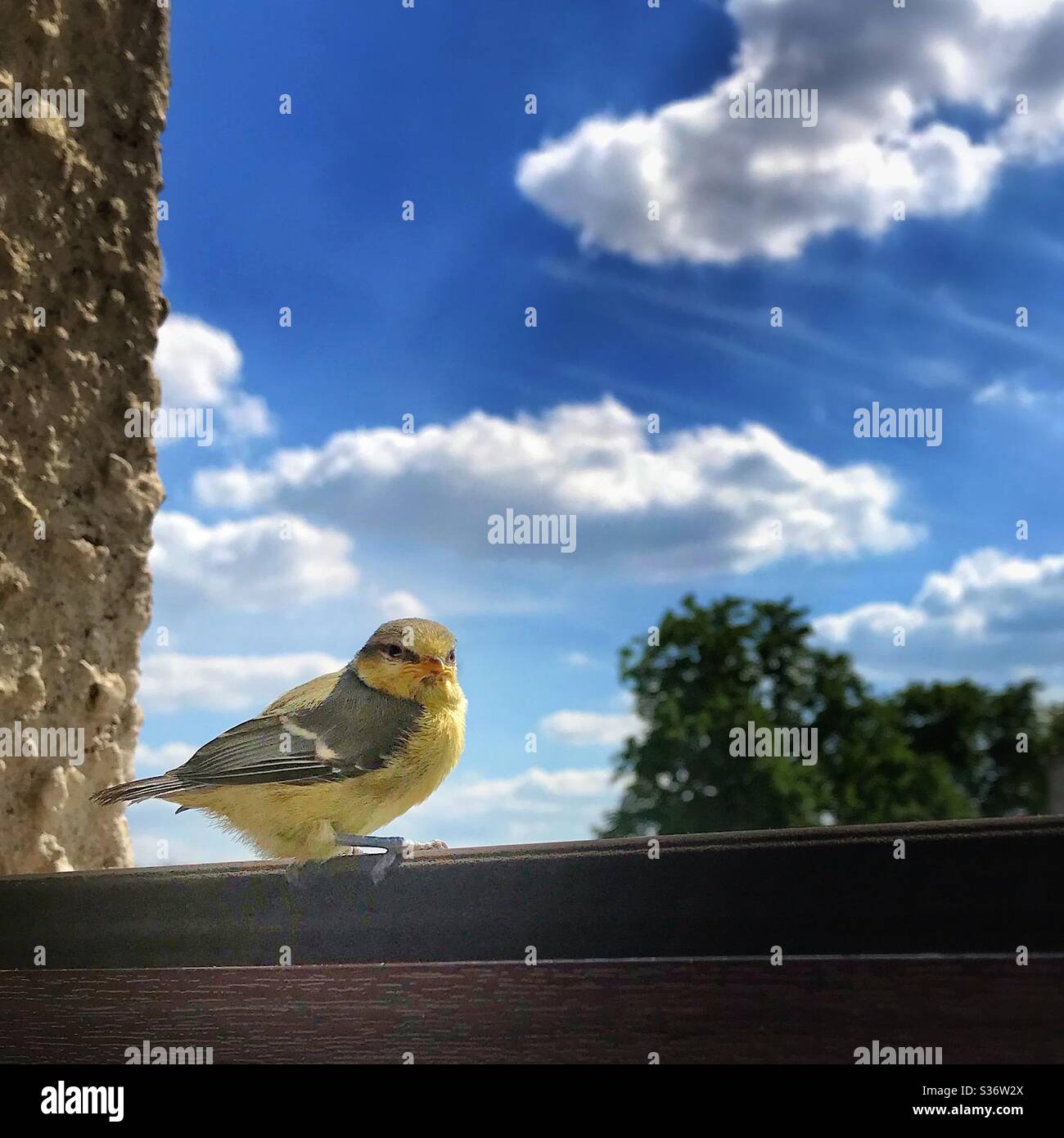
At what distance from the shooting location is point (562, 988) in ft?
4.89

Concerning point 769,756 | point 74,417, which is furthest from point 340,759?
point 769,756

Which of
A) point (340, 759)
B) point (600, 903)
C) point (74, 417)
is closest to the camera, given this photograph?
point (600, 903)

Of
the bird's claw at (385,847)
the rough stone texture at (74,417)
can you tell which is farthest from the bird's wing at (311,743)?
the rough stone texture at (74,417)

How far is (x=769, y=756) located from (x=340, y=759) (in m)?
11.5

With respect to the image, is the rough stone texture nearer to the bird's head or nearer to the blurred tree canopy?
the bird's head

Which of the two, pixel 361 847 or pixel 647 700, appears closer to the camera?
pixel 361 847

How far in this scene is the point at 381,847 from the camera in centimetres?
174

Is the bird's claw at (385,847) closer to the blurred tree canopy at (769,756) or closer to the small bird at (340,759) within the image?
the small bird at (340,759)

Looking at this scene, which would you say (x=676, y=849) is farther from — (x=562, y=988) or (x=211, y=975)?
(x=211, y=975)

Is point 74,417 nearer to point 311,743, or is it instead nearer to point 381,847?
point 311,743

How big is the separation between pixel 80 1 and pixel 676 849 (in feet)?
7.34

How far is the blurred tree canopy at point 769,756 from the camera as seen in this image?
1273 centimetres

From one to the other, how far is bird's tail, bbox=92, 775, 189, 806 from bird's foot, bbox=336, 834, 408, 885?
1.03ft
